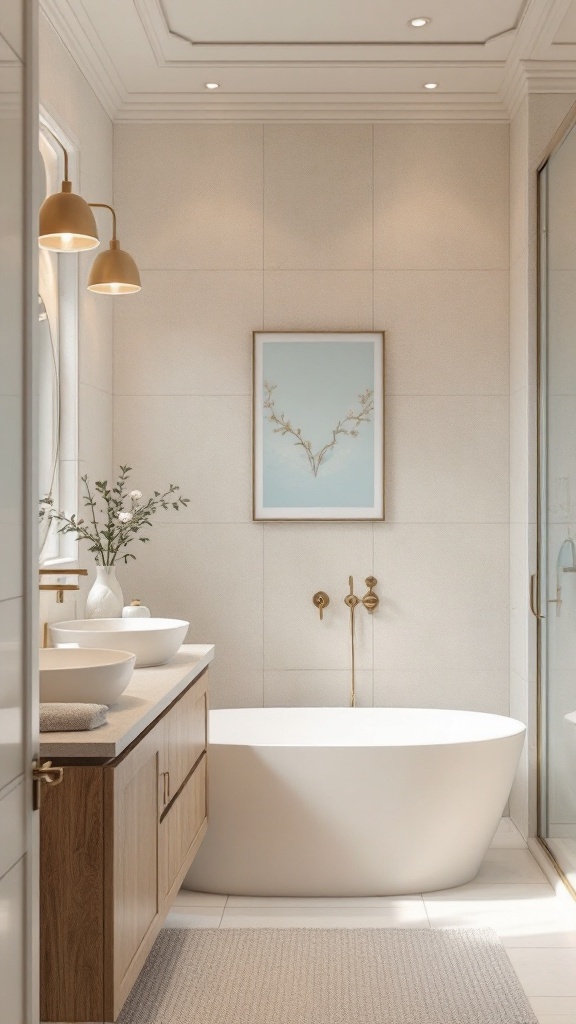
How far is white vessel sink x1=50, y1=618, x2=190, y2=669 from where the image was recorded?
2914 millimetres

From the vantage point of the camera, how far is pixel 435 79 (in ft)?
13.6

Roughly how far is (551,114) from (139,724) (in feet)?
10.00

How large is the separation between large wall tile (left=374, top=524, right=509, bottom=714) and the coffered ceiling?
6.00 ft

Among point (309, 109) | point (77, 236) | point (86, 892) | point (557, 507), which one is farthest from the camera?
point (309, 109)

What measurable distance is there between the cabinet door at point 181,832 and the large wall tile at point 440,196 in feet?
7.72

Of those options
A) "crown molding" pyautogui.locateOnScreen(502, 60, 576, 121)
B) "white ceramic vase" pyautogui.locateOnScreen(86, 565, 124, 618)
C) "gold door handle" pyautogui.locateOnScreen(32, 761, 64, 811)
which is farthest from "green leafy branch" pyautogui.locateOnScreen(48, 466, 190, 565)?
"crown molding" pyautogui.locateOnScreen(502, 60, 576, 121)

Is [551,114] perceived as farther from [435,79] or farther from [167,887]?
[167,887]

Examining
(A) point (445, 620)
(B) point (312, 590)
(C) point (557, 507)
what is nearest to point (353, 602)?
(B) point (312, 590)

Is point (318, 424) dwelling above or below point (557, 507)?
above

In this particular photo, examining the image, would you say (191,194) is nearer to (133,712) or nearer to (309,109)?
(309,109)

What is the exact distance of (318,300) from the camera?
439cm

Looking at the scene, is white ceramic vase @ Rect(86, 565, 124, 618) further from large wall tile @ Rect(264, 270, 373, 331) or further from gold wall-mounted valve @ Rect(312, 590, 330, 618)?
large wall tile @ Rect(264, 270, 373, 331)

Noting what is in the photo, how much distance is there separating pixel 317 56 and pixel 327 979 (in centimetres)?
328

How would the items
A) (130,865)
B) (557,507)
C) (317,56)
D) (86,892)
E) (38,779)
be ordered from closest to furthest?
(38,779), (86,892), (130,865), (557,507), (317,56)
